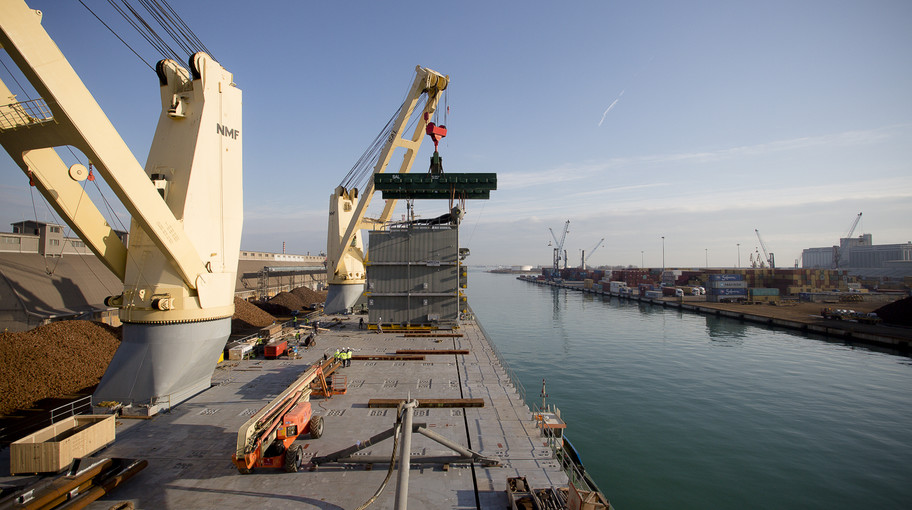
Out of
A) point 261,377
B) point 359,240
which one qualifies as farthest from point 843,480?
point 359,240

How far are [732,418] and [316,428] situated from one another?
27.3 metres

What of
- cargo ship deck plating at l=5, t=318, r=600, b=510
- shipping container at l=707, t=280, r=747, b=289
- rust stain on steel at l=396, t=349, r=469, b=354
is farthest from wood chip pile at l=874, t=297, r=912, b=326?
cargo ship deck plating at l=5, t=318, r=600, b=510

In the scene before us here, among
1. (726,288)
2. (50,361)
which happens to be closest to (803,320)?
(726,288)

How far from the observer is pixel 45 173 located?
16156 mm

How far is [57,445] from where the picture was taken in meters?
11.7

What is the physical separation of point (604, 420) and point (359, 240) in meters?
39.3

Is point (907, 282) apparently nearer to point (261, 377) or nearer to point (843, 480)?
point (843, 480)

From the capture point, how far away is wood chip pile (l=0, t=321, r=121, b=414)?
66.7 ft

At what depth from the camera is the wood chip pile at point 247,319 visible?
44.3 m

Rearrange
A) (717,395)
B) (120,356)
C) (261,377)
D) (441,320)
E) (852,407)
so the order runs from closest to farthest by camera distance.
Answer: (120,356) → (261,377) → (852,407) → (717,395) → (441,320)

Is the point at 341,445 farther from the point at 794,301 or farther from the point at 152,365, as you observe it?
the point at 794,301

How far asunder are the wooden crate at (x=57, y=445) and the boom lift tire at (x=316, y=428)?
6813mm

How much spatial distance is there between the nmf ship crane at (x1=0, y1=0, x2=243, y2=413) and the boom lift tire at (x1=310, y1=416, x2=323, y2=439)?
8.22 meters

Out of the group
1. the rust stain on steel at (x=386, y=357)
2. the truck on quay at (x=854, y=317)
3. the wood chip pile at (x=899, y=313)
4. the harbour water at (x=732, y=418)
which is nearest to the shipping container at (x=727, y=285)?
the truck on quay at (x=854, y=317)
